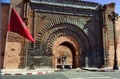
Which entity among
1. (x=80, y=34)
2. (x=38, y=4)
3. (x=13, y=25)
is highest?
(x=38, y=4)

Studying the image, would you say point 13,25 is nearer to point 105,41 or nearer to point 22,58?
point 22,58

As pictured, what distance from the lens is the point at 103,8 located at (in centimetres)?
1728

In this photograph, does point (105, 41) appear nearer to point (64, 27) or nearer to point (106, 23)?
point (106, 23)

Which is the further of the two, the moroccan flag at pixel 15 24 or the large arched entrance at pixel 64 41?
the large arched entrance at pixel 64 41

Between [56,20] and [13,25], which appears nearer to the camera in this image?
[13,25]

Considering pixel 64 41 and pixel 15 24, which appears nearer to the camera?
pixel 15 24

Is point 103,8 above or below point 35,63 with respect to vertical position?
above

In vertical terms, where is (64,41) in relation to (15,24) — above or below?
above

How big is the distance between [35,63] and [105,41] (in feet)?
18.9

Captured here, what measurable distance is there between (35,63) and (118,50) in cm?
694

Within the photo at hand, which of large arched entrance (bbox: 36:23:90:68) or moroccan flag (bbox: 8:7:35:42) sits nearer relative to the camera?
moroccan flag (bbox: 8:7:35:42)

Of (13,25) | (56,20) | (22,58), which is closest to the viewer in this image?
(13,25)

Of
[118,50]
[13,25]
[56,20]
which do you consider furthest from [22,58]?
[13,25]

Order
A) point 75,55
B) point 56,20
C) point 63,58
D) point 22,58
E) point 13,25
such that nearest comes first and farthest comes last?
point 13,25 → point 22,58 → point 56,20 → point 75,55 → point 63,58
